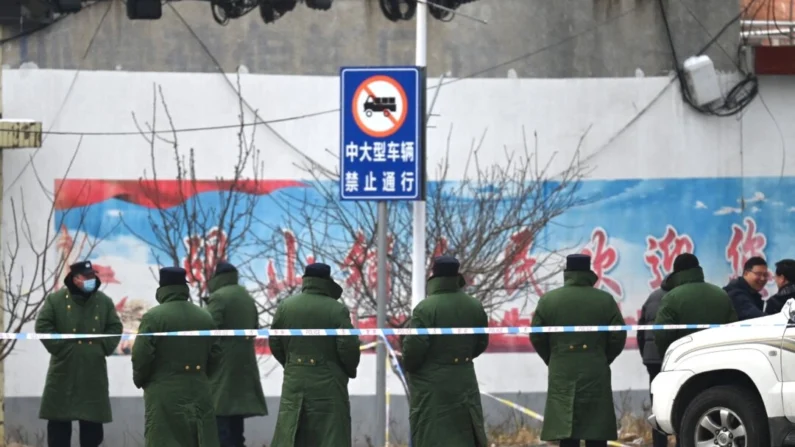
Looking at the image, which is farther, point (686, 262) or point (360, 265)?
point (360, 265)

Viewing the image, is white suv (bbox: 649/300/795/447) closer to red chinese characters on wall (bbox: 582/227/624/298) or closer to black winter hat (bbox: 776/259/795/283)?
black winter hat (bbox: 776/259/795/283)

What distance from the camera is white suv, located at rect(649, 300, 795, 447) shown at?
11109 mm

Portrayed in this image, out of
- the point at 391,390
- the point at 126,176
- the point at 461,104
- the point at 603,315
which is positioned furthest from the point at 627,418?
the point at 126,176

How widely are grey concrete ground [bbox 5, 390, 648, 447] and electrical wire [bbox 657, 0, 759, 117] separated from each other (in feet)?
10.8

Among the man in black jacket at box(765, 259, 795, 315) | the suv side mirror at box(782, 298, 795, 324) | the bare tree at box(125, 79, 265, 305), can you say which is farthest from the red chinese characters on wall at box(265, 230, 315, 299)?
the suv side mirror at box(782, 298, 795, 324)

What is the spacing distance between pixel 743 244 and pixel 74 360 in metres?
7.84

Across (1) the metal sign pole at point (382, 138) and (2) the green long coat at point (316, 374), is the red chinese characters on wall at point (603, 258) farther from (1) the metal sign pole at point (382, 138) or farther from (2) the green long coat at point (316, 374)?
(2) the green long coat at point (316, 374)

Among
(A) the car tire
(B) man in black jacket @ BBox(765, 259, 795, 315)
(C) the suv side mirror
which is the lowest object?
(A) the car tire

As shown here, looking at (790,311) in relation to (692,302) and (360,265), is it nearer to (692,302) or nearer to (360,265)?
(692,302)

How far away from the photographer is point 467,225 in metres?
16.7

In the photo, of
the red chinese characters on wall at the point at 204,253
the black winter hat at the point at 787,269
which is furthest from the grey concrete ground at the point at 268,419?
the black winter hat at the point at 787,269

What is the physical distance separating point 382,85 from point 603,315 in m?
2.76

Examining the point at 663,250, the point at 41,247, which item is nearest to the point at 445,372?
the point at 663,250

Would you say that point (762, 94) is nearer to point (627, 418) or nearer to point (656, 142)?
point (656, 142)
